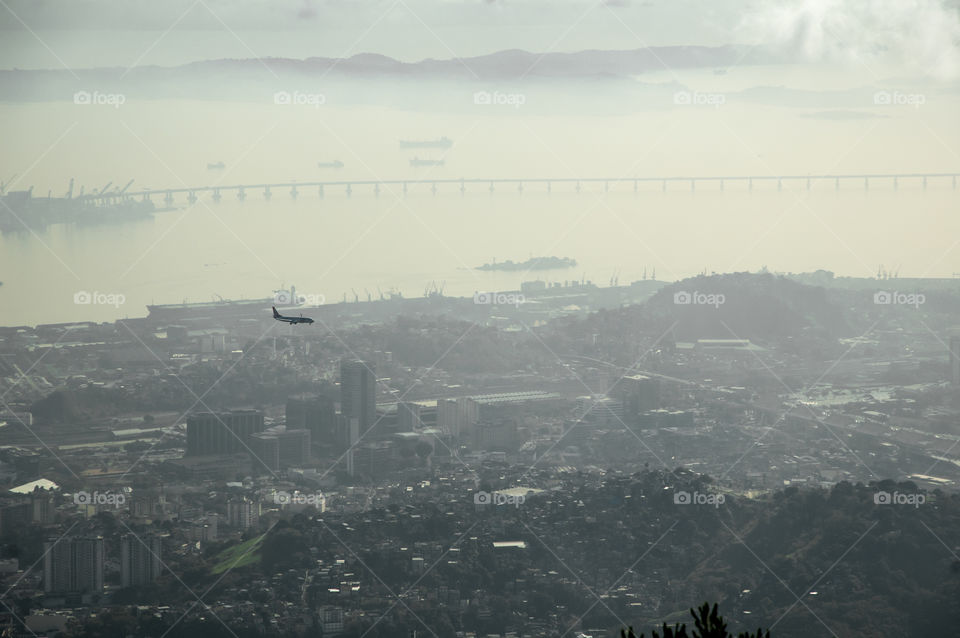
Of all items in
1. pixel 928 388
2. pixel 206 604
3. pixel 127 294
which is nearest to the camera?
pixel 206 604

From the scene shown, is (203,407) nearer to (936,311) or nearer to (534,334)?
(534,334)

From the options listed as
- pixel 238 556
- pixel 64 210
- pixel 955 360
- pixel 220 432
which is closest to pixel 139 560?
pixel 238 556

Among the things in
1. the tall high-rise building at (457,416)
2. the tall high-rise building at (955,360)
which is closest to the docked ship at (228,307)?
the tall high-rise building at (457,416)

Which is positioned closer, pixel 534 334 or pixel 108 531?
pixel 108 531

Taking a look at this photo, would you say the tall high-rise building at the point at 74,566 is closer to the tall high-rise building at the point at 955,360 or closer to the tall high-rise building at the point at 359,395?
the tall high-rise building at the point at 359,395

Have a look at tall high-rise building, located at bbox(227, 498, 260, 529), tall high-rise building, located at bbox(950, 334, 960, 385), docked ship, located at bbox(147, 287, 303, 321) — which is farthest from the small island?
tall high-rise building, located at bbox(227, 498, 260, 529)

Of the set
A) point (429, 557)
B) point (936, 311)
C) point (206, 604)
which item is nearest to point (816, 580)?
point (429, 557)

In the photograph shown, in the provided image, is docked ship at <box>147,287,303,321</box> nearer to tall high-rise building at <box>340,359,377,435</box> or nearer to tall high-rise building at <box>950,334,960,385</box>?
tall high-rise building at <box>340,359,377,435</box>
